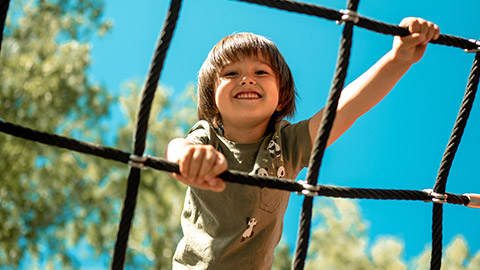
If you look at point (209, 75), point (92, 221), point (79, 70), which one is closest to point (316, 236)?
point (92, 221)

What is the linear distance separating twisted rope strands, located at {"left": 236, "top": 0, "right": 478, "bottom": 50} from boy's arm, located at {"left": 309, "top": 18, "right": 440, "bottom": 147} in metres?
0.02

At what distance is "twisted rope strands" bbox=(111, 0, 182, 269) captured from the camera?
0.73 meters

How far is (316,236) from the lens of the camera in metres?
8.56

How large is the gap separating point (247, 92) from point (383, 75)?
0.29 metres

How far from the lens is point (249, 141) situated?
3.79 ft

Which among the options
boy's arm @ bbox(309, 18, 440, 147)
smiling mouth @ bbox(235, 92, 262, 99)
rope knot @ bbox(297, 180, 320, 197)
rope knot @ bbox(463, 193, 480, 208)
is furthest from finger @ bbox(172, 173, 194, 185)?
rope knot @ bbox(463, 193, 480, 208)

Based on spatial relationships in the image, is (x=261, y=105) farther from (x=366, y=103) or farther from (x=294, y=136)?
(x=366, y=103)

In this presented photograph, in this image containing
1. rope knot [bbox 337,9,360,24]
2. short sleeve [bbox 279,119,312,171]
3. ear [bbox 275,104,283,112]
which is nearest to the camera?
rope knot [bbox 337,9,360,24]

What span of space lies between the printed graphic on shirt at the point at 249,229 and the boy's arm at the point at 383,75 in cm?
20

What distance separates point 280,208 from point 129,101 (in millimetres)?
6762

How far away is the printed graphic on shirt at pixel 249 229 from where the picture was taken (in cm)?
105

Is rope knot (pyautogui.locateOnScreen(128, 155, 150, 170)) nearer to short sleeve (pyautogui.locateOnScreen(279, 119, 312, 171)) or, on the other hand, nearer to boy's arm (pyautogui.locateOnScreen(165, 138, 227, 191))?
boy's arm (pyautogui.locateOnScreen(165, 138, 227, 191))

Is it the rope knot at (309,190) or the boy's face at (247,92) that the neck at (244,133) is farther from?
the rope knot at (309,190)

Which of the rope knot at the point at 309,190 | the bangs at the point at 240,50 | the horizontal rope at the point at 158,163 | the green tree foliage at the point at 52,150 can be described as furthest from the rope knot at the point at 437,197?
the green tree foliage at the point at 52,150
